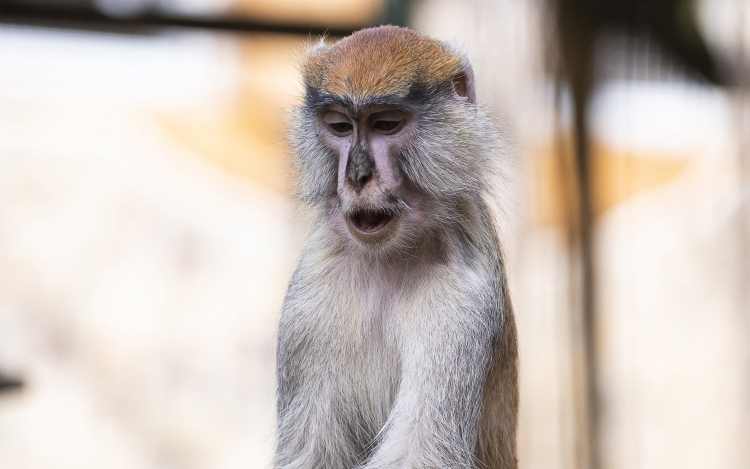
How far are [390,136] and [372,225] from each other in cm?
24

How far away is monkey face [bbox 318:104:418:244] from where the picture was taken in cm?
182

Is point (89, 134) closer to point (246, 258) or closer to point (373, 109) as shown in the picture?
point (246, 258)

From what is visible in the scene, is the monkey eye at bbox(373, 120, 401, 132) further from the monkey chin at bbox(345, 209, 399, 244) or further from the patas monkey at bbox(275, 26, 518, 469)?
the monkey chin at bbox(345, 209, 399, 244)

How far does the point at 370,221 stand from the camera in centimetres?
191

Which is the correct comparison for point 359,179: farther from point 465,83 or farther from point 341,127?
point 465,83

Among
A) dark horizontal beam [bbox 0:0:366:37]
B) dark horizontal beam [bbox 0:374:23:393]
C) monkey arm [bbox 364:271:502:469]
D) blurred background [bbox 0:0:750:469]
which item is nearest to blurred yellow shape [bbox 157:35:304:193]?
blurred background [bbox 0:0:750:469]

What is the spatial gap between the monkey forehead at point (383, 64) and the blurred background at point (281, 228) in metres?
0.36

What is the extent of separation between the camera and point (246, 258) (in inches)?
264

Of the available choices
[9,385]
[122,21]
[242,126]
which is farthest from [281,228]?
[9,385]

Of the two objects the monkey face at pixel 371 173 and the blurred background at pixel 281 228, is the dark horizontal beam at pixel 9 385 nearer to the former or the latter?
the blurred background at pixel 281 228

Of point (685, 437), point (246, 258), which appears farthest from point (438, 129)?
point (246, 258)

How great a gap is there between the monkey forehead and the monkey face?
0.18 feet

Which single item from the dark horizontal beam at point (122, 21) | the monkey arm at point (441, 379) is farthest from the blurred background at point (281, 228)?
the monkey arm at point (441, 379)

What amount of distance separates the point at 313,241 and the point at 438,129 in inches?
19.6
